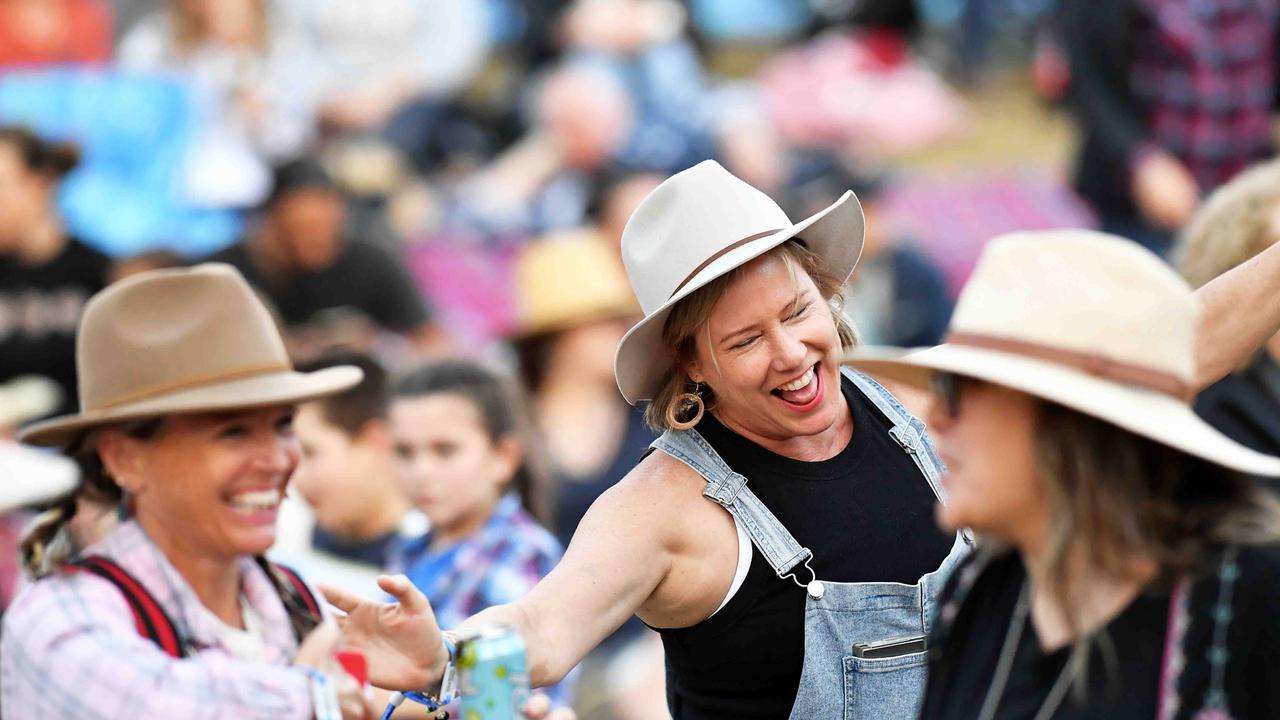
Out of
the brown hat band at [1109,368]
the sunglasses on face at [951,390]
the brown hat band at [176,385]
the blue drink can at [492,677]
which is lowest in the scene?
the blue drink can at [492,677]

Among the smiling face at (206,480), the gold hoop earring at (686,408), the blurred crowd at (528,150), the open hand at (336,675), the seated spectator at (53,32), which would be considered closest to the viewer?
the open hand at (336,675)

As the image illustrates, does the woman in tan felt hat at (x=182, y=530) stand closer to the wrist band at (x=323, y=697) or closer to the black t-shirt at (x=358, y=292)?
the wrist band at (x=323, y=697)

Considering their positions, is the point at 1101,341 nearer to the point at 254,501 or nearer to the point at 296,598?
the point at 254,501

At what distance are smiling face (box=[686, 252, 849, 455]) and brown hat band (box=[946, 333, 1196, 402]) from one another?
96 cm

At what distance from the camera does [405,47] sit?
10.2m

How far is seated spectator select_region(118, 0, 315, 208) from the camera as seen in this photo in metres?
9.34

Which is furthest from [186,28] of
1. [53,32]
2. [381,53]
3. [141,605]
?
[141,605]

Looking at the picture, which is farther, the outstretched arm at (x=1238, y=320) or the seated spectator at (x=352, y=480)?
the seated spectator at (x=352, y=480)

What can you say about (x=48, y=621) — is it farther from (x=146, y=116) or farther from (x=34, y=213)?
(x=146, y=116)

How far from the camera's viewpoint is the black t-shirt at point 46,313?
25.3 feet

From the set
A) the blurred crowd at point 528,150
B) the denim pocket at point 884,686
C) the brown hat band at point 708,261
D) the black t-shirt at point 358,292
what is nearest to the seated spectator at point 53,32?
the blurred crowd at point 528,150

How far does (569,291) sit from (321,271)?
80.1 inches

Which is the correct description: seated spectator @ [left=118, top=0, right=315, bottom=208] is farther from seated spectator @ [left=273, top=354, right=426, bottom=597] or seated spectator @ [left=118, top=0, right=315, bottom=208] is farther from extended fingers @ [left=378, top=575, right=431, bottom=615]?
extended fingers @ [left=378, top=575, right=431, bottom=615]

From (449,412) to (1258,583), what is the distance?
2.94 metres
